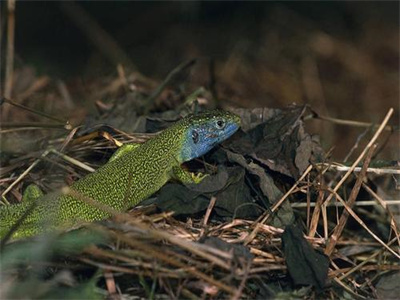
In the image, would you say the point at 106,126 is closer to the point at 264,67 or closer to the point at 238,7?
the point at 264,67

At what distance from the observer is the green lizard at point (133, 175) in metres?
4.16

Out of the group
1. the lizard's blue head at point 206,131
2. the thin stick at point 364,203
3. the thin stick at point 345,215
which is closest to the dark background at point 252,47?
the lizard's blue head at point 206,131

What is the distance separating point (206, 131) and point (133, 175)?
551mm

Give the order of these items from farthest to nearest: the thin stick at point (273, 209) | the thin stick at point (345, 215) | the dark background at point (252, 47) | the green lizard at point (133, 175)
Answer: the dark background at point (252, 47) → the green lizard at point (133, 175) → the thin stick at point (345, 215) → the thin stick at point (273, 209)

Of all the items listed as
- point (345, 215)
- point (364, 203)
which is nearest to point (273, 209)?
point (345, 215)

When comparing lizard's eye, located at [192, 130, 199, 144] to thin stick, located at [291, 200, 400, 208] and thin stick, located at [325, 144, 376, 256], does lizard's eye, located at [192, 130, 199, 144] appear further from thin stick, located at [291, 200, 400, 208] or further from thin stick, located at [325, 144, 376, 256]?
thin stick, located at [325, 144, 376, 256]

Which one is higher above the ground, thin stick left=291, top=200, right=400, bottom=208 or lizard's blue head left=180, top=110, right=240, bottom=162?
lizard's blue head left=180, top=110, right=240, bottom=162

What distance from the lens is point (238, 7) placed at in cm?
967

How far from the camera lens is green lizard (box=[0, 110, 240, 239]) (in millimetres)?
4156

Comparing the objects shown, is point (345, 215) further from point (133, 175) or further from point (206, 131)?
point (133, 175)

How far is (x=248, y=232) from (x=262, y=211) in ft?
0.94

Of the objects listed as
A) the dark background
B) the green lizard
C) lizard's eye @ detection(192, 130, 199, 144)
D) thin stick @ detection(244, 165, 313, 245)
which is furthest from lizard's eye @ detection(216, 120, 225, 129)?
the dark background

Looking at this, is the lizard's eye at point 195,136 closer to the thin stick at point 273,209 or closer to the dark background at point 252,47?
the thin stick at point 273,209

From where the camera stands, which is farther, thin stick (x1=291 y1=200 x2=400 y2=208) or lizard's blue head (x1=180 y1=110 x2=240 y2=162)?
lizard's blue head (x1=180 y1=110 x2=240 y2=162)
